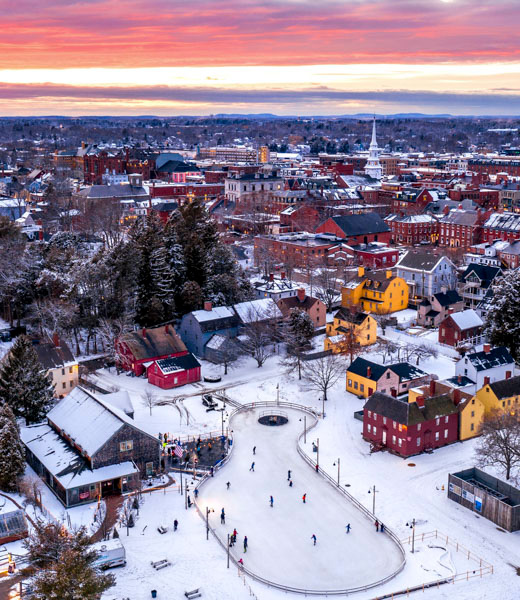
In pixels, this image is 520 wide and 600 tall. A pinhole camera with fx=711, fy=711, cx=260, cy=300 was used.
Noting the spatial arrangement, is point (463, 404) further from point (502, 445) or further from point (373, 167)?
point (373, 167)

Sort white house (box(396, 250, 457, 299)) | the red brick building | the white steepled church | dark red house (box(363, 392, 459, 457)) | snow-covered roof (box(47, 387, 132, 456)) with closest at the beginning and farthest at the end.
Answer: snow-covered roof (box(47, 387, 132, 456)) < dark red house (box(363, 392, 459, 457)) < white house (box(396, 250, 457, 299)) < the red brick building < the white steepled church

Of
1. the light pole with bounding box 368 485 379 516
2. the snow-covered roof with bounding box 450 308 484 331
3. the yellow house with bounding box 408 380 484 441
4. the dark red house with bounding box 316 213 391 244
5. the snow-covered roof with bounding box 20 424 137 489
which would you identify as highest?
the dark red house with bounding box 316 213 391 244

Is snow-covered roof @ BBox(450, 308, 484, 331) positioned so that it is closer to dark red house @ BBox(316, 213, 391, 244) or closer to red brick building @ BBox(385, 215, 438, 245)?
dark red house @ BBox(316, 213, 391, 244)

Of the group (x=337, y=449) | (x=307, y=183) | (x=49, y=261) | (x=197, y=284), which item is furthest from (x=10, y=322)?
(x=307, y=183)

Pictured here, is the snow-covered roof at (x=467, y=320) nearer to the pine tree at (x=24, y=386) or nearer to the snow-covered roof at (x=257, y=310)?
the snow-covered roof at (x=257, y=310)

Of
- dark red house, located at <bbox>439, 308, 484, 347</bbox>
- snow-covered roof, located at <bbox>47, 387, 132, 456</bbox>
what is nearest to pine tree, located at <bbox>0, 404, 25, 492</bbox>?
snow-covered roof, located at <bbox>47, 387, 132, 456</bbox>

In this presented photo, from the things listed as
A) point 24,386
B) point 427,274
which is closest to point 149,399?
point 24,386

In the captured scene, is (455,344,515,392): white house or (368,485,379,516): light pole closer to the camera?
(368,485,379,516): light pole
